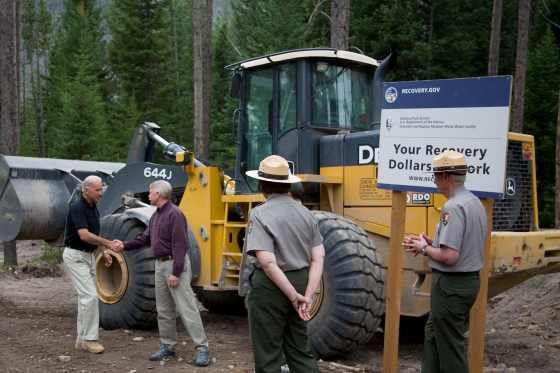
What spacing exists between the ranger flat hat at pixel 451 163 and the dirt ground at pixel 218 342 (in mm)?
2494

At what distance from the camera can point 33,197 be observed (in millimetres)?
9297

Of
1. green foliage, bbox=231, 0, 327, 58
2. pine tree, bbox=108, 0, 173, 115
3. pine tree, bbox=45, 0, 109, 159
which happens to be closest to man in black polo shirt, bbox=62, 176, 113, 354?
green foliage, bbox=231, 0, 327, 58

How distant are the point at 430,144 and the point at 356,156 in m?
2.35

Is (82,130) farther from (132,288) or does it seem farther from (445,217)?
(445,217)

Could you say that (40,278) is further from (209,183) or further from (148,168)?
(209,183)

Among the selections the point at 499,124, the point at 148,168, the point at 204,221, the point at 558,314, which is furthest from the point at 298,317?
the point at 558,314

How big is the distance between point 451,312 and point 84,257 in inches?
158

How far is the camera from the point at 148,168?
30.1ft

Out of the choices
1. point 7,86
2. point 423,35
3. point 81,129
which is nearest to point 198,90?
point 7,86

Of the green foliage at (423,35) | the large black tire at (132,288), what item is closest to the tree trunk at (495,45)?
the green foliage at (423,35)

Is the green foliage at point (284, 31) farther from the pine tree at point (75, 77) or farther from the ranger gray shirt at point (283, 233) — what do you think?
the ranger gray shirt at point (283, 233)

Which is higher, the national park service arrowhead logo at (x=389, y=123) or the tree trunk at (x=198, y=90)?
the tree trunk at (x=198, y=90)

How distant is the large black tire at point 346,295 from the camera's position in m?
6.38

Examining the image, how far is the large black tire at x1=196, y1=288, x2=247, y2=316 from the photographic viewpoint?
31.8ft
